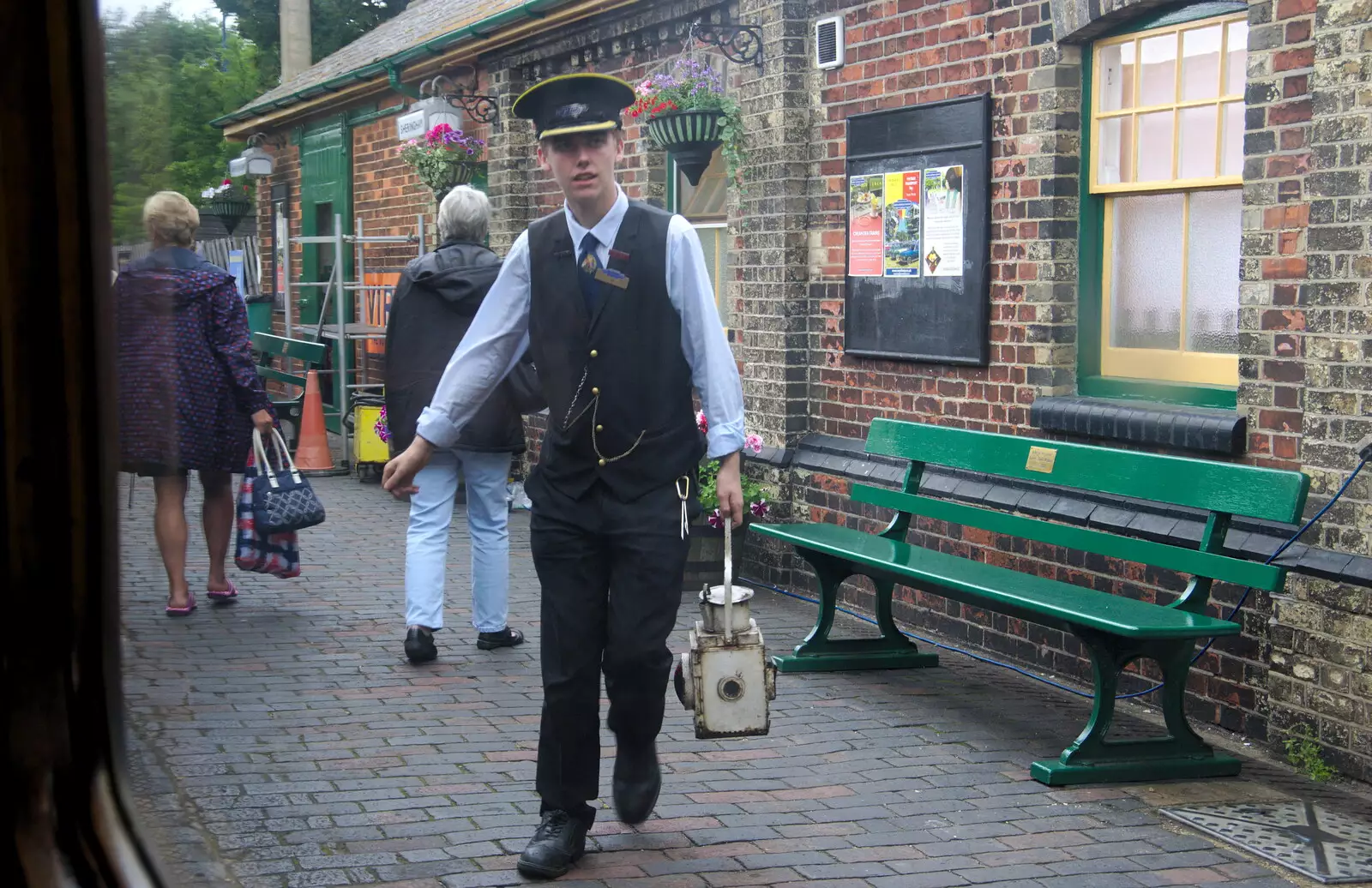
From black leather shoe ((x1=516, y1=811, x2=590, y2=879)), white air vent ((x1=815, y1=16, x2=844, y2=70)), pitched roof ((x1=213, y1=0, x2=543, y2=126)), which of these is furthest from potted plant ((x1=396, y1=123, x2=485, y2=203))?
black leather shoe ((x1=516, y1=811, x2=590, y2=879))

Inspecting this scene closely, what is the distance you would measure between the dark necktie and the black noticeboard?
3.21m

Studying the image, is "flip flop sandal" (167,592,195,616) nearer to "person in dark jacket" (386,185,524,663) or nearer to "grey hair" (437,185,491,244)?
"person in dark jacket" (386,185,524,663)

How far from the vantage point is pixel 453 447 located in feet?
22.1

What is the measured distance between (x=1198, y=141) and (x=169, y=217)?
5.55m

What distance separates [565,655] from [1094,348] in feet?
11.2

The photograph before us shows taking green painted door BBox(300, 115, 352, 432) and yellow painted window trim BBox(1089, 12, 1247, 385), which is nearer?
yellow painted window trim BBox(1089, 12, 1247, 385)

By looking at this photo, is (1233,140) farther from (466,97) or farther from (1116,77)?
(466,97)

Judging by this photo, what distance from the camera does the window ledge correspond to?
18.6ft

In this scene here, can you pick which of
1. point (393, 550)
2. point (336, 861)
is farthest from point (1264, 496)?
point (393, 550)

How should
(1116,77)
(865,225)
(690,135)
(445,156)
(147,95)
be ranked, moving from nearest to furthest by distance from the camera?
(147,95)
(1116,77)
(865,225)
(690,135)
(445,156)

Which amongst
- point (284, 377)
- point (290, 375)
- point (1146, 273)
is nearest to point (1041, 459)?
point (1146, 273)

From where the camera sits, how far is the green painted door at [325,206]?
17.3m

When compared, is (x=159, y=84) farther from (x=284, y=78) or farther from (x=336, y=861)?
(x=284, y=78)

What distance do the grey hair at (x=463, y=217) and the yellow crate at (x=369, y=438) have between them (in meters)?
6.12
